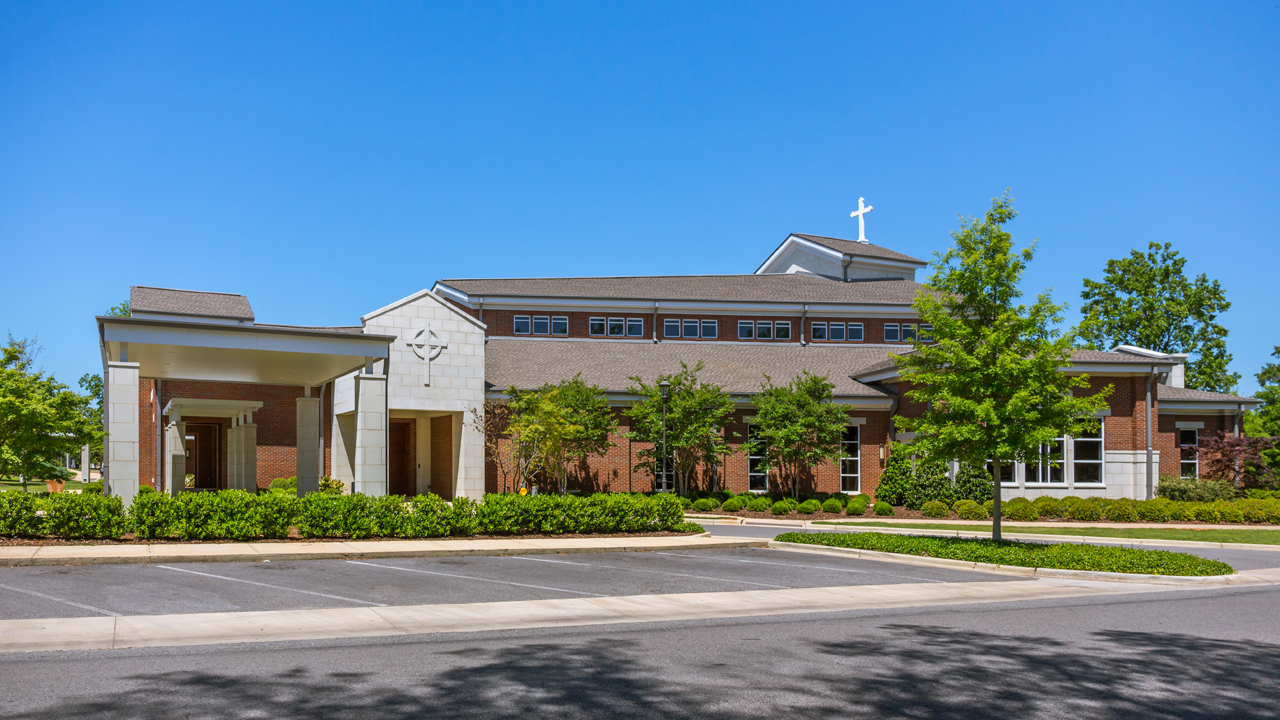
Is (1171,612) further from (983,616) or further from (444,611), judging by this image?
(444,611)

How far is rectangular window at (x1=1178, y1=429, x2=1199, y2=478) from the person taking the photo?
3750cm

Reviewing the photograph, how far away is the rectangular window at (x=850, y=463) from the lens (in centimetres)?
3512

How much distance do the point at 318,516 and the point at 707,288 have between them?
29.9m

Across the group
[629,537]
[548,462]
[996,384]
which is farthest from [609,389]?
[996,384]

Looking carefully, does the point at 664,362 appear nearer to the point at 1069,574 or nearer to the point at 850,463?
the point at 850,463

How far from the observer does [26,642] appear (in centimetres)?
871

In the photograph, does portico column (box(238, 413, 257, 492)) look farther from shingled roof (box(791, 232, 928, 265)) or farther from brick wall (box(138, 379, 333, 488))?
shingled roof (box(791, 232, 928, 265))

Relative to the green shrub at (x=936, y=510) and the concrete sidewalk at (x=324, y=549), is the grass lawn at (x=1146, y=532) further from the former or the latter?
the concrete sidewalk at (x=324, y=549)

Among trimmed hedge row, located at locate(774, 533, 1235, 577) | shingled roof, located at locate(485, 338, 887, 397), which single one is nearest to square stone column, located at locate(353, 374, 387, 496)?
trimmed hedge row, located at locate(774, 533, 1235, 577)

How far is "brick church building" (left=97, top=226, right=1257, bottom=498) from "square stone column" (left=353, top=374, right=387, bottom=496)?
4cm

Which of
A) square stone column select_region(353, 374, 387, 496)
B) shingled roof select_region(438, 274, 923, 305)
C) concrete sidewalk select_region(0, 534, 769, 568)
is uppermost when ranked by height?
shingled roof select_region(438, 274, 923, 305)

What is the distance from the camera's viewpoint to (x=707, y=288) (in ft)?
150

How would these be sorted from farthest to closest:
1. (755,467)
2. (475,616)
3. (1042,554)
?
1. (755,467)
2. (1042,554)
3. (475,616)

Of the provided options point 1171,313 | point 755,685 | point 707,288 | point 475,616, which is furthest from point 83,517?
point 1171,313
